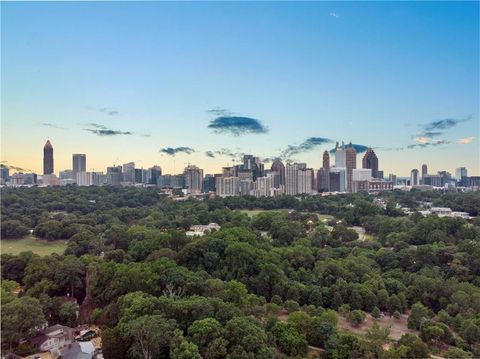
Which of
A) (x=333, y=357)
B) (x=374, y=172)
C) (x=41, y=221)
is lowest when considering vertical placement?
(x=333, y=357)

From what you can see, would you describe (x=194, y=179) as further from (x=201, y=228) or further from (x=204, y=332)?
(x=204, y=332)

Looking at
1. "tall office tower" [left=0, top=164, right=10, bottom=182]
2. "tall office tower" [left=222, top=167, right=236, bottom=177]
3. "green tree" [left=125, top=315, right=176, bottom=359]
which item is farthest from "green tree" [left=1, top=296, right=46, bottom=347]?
"tall office tower" [left=222, top=167, right=236, bottom=177]

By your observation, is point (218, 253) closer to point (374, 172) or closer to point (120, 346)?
point (120, 346)

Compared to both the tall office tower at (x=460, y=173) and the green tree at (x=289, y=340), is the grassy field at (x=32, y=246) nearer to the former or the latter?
the green tree at (x=289, y=340)

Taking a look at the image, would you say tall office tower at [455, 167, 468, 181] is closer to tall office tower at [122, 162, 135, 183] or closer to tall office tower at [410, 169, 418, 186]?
tall office tower at [410, 169, 418, 186]

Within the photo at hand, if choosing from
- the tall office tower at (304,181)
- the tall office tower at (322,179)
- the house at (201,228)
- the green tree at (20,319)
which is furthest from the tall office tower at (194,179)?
the green tree at (20,319)

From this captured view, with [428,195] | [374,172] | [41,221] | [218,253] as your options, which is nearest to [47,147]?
[41,221]
